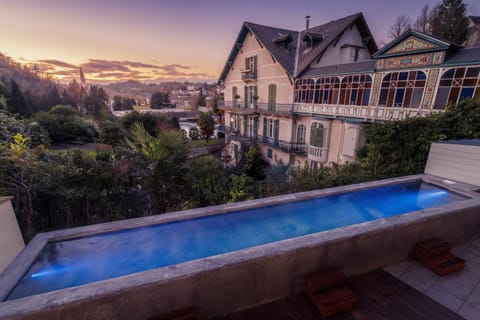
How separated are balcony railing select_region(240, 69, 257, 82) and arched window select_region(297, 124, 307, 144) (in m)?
5.98

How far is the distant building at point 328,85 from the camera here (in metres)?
8.91

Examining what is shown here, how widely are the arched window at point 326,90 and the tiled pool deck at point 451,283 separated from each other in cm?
1060

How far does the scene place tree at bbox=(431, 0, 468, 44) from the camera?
18.5 m

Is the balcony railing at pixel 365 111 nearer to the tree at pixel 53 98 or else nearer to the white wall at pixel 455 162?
the white wall at pixel 455 162

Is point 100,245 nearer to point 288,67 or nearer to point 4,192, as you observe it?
point 4,192

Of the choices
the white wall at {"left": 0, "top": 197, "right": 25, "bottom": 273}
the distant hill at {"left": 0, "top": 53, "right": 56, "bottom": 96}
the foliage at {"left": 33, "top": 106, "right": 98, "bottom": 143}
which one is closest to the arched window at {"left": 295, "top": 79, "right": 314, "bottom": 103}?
the white wall at {"left": 0, "top": 197, "right": 25, "bottom": 273}

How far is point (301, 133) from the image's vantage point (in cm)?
Answer: 1552

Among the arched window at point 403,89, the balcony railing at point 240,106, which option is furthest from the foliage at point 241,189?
the balcony railing at point 240,106

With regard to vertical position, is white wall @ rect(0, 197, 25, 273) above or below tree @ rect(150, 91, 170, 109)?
below

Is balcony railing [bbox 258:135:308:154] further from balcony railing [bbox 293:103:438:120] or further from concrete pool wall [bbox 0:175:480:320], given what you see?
concrete pool wall [bbox 0:175:480:320]

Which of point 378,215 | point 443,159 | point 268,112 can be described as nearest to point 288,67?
point 268,112

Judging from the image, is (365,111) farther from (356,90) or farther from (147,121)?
(147,121)

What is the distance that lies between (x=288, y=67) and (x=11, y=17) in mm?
13911

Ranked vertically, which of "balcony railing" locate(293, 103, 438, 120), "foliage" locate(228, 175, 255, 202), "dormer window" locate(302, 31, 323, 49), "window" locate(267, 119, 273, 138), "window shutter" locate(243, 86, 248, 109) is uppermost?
"dormer window" locate(302, 31, 323, 49)
